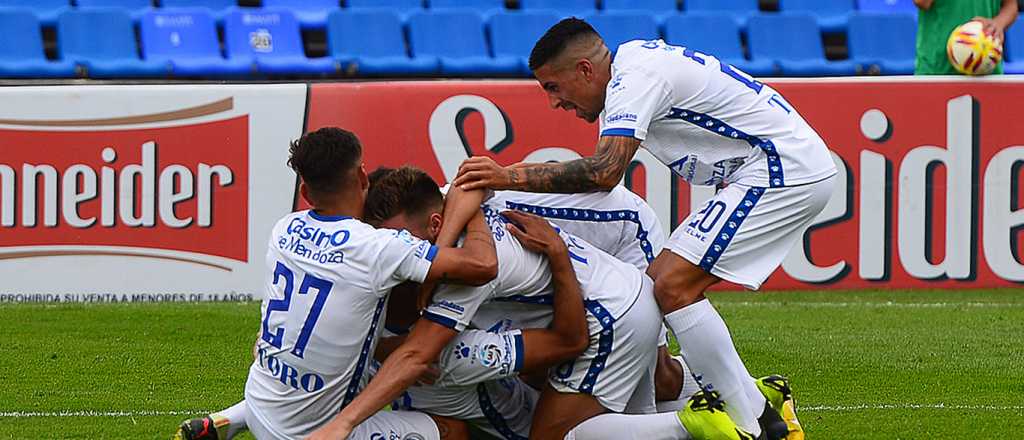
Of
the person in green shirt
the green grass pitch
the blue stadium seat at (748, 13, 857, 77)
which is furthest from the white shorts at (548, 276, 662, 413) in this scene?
the blue stadium seat at (748, 13, 857, 77)

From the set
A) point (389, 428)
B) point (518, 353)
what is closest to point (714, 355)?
point (518, 353)

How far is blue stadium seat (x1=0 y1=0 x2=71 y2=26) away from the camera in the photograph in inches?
525

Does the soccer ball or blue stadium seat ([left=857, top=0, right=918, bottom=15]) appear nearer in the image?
the soccer ball

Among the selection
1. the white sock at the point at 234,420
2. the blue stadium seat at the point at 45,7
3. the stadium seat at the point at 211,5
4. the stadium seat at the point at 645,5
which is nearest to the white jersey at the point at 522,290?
the white sock at the point at 234,420

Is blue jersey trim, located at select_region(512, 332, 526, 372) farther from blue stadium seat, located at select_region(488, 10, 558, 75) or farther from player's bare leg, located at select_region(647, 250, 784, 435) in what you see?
blue stadium seat, located at select_region(488, 10, 558, 75)

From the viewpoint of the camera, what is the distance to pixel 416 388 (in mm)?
5117

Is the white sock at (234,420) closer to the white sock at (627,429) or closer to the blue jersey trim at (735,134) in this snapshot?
the white sock at (627,429)

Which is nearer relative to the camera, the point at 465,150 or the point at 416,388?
the point at 416,388

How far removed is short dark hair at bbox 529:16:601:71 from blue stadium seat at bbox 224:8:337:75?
317 inches

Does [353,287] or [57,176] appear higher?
[353,287]

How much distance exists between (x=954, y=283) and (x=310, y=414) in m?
6.24

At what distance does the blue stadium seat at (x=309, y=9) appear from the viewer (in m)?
13.8

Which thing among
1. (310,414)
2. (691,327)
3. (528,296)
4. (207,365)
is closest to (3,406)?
(207,365)

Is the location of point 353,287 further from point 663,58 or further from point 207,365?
point 207,365
